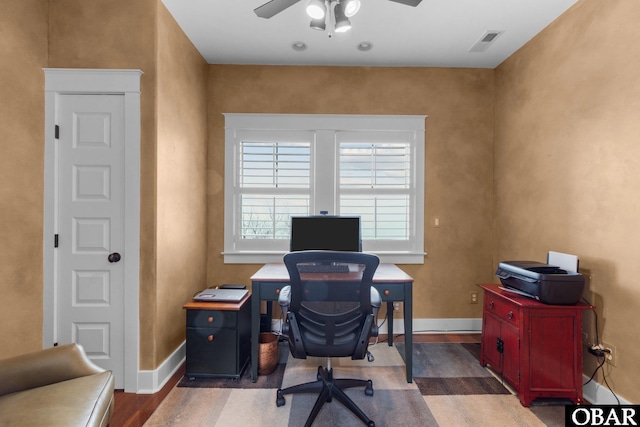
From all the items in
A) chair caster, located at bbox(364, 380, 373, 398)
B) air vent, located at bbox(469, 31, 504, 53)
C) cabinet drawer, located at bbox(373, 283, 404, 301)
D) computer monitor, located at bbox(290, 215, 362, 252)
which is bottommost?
chair caster, located at bbox(364, 380, 373, 398)

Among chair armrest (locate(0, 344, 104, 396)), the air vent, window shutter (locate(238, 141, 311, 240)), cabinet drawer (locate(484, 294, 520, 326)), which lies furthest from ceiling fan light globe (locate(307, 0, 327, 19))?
cabinet drawer (locate(484, 294, 520, 326))

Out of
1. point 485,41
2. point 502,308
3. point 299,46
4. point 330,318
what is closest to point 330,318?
point 330,318

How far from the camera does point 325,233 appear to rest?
9.12 feet

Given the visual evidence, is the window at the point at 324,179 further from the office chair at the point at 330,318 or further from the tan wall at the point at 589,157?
the office chair at the point at 330,318

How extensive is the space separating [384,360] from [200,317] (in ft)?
5.38

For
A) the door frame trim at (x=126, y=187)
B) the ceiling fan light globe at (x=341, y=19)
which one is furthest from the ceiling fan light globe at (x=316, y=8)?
the door frame trim at (x=126, y=187)

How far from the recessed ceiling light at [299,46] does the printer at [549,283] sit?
8.80 feet

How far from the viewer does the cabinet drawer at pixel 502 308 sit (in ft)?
7.29

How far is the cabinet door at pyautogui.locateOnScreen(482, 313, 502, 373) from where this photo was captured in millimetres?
2438

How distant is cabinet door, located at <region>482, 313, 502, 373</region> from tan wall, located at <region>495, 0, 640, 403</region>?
57 centimetres

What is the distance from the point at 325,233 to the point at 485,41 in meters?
2.33

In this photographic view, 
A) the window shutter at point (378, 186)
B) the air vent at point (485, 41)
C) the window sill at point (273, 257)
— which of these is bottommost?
the window sill at point (273, 257)

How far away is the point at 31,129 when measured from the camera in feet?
6.90

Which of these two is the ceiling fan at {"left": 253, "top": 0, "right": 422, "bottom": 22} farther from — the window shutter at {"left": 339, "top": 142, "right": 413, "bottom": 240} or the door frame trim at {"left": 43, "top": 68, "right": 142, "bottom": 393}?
A: the window shutter at {"left": 339, "top": 142, "right": 413, "bottom": 240}
